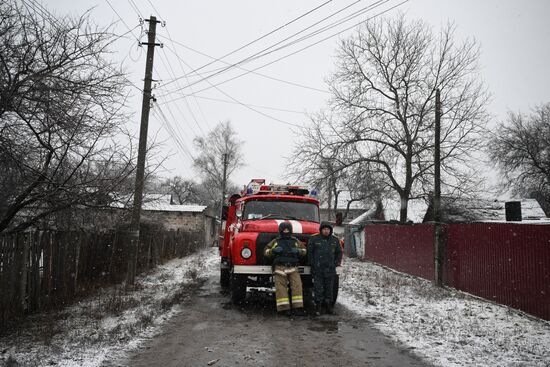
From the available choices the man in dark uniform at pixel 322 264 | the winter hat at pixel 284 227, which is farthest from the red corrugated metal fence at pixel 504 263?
the winter hat at pixel 284 227

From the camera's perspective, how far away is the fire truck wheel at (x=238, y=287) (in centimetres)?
882

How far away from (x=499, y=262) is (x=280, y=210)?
5.17 meters

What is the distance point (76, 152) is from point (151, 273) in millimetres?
8829

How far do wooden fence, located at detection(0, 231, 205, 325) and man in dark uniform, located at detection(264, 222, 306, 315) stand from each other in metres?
4.12

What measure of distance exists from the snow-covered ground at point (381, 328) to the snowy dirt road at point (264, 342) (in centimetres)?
31

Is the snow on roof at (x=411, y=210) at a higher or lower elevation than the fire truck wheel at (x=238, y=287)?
higher

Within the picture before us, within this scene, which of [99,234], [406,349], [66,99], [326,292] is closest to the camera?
[406,349]

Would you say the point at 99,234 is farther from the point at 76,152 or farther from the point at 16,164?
the point at 16,164

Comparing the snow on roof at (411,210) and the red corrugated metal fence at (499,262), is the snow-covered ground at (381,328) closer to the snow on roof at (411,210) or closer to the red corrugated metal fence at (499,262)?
the red corrugated metal fence at (499,262)

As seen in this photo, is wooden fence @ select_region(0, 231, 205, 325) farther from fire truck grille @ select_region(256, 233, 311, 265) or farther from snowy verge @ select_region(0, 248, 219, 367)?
fire truck grille @ select_region(256, 233, 311, 265)

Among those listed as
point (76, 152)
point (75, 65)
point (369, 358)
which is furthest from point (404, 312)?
point (75, 65)

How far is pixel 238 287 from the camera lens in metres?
8.92

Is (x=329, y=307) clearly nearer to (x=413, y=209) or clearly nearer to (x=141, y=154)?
(x=141, y=154)

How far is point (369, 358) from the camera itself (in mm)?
5703
